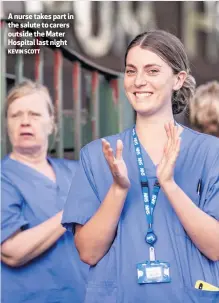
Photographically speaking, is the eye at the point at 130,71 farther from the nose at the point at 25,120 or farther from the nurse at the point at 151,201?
the nose at the point at 25,120

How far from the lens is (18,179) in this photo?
1.67 metres

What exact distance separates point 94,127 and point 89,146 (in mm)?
643

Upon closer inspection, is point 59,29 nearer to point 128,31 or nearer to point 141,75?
point 128,31

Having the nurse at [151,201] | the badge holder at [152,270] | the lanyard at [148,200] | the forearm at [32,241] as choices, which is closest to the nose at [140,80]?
the nurse at [151,201]

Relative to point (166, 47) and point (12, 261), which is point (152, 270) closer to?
point (166, 47)

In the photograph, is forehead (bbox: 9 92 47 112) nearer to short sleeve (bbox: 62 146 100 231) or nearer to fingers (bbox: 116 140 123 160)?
short sleeve (bbox: 62 146 100 231)

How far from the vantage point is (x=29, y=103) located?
5.70 ft

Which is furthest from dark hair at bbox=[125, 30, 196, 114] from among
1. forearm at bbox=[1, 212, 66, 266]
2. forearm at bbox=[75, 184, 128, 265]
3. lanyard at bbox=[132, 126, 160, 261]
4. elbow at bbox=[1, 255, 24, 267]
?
elbow at bbox=[1, 255, 24, 267]

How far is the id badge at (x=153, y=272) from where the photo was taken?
1.18 m

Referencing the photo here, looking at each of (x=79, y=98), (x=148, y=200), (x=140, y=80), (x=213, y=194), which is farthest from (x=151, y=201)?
(x=79, y=98)

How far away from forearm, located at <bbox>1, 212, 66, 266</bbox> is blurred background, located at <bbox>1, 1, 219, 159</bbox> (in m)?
0.25

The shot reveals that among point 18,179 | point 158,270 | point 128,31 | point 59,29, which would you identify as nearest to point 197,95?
point 128,31

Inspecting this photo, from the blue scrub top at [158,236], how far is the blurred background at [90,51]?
1.82 ft

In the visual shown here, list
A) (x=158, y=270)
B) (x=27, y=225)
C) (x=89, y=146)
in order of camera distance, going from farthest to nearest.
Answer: (x=27, y=225)
(x=89, y=146)
(x=158, y=270)
